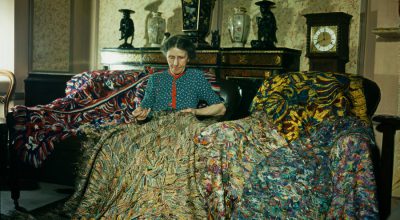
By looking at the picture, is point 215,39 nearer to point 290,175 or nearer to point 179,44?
point 179,44

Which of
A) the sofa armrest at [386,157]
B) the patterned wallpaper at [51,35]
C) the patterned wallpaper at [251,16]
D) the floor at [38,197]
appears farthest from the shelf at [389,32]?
the patterned wallpaper at [51,35]

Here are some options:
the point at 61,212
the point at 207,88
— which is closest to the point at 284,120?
the point at 207,88

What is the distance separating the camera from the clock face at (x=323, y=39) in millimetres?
3627

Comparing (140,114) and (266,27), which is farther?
A: (266,27)

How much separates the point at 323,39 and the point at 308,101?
110 cm

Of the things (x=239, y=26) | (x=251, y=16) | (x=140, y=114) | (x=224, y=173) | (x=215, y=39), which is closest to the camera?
(x=224, y=173)

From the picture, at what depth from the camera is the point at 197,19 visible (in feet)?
13.6

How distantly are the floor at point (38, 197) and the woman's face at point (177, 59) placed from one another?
124cm

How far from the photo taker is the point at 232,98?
3049mm

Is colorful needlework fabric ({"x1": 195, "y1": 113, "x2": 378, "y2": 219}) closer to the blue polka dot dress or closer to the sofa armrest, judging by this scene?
the sofa armrest

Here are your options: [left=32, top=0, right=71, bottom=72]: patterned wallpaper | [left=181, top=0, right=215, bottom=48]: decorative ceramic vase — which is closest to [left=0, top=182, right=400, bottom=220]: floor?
[left=181, top=0, right=215, bottom=48]: decorative ceramic vase

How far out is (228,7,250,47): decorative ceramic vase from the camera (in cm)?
400

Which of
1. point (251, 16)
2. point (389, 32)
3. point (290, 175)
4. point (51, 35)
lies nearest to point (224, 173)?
point (290, 175)

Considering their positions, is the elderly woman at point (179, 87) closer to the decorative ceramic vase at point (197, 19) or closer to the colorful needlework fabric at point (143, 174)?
the colorful needlework fabric at point (143, 174)
